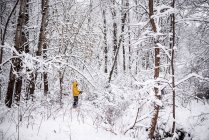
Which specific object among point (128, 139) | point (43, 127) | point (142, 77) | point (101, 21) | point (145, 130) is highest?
point (101, 21)

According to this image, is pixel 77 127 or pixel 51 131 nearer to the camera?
pixel 51 131

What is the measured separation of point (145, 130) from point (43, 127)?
→ 4099 mm

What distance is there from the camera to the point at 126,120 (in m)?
7.28

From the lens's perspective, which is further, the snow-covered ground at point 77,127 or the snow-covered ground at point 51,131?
the snow-covered ground at point 77,127

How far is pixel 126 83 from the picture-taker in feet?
39.0

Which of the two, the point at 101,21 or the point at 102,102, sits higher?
the point at 101,21

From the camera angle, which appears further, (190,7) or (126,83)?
(126,83)

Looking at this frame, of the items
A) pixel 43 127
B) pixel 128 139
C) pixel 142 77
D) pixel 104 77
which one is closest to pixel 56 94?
pixel 104 77

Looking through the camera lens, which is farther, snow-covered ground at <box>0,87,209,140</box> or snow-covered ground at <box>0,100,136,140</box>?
snow-covered ground at <box>0,87,209,140</box>

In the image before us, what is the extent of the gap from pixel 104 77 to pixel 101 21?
363 inches

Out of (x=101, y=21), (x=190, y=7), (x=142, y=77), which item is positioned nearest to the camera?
(x=190, y=7)

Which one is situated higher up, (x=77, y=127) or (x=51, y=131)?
(x=51, y=131)

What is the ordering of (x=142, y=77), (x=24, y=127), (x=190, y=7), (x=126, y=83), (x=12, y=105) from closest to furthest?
1. (x=24, y=127)
2. (x=190, y=7)
3. (x=12, y=105)
4. (x=142, y=77)
5. (x=126, y=83)

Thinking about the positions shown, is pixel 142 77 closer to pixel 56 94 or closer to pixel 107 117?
pixel 107 117
